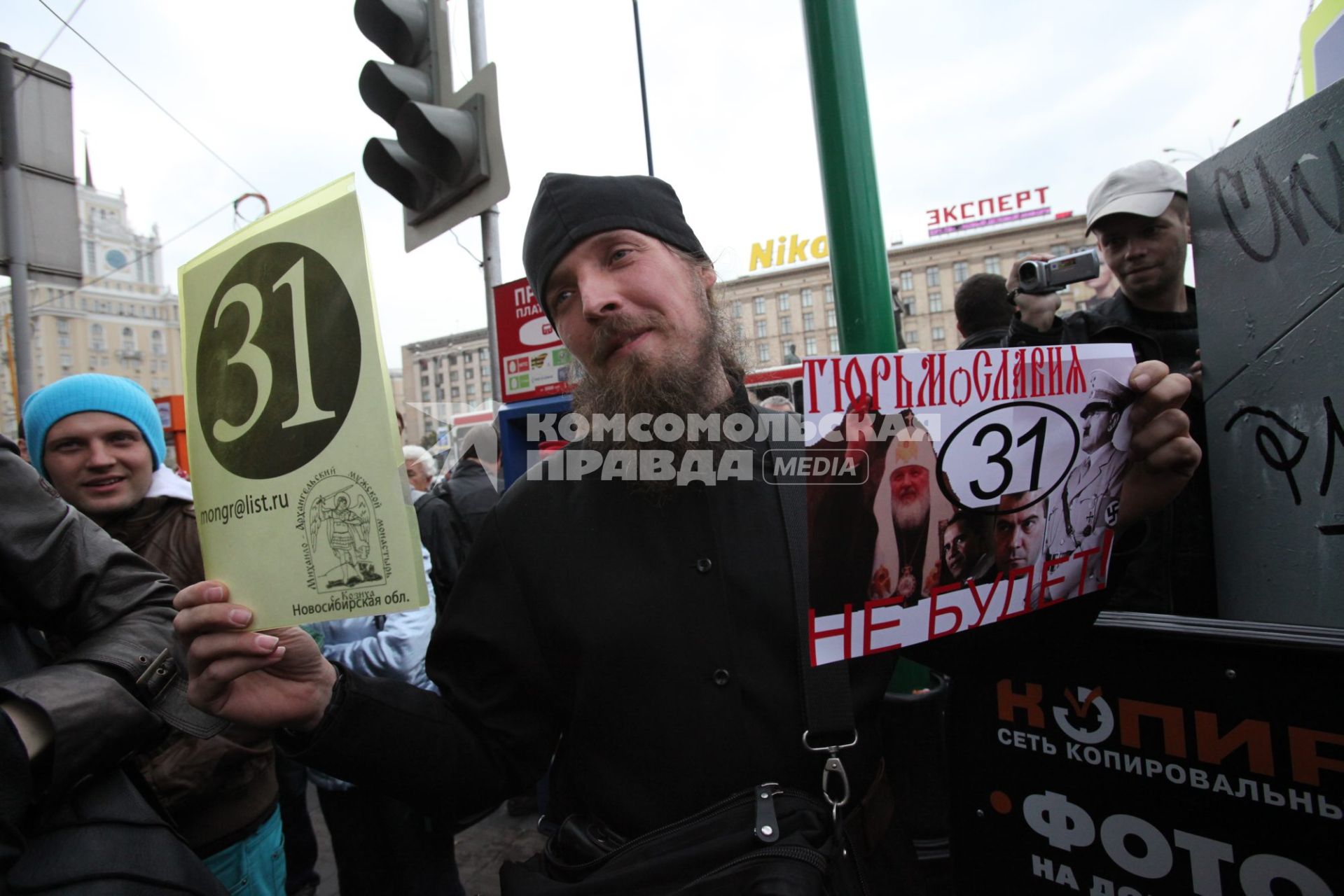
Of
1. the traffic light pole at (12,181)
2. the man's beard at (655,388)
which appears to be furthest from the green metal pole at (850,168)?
the traffic light pole at (12,181)

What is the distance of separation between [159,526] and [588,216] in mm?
1646

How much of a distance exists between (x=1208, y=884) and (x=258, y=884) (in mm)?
2240

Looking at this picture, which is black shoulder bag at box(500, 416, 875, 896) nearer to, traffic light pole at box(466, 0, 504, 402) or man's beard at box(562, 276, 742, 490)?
man's beard at box(562, 276, 742, 490)

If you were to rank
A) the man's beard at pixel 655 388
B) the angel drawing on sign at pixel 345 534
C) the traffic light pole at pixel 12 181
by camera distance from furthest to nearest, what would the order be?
the traffic light pole at pixel 12 181, the man's beard at pixel 655 388, the angel drawing on sign at pixel 345 534

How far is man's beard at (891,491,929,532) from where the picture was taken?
1038 mm

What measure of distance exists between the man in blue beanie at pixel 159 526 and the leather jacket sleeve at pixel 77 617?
1.77 ft

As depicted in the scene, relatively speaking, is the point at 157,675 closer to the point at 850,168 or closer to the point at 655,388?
the point at 655,388

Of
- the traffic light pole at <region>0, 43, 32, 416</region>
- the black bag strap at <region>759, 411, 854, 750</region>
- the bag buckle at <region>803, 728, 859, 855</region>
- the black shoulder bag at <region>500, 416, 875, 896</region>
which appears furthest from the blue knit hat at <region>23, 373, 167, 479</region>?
the bag buckle at <region>803, 728, 859, 855</region>

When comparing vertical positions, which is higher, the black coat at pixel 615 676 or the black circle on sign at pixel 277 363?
the black circle on sign at pixel 277 363

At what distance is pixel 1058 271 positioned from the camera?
1.97 m

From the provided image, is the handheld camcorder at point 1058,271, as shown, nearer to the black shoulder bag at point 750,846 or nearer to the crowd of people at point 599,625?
the crowd of people at point 599,625

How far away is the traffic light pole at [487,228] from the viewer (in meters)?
3.72

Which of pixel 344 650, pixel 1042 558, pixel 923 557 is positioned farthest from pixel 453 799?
pixel 344 650

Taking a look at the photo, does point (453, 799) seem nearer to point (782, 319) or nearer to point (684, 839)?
point (684, 839)
